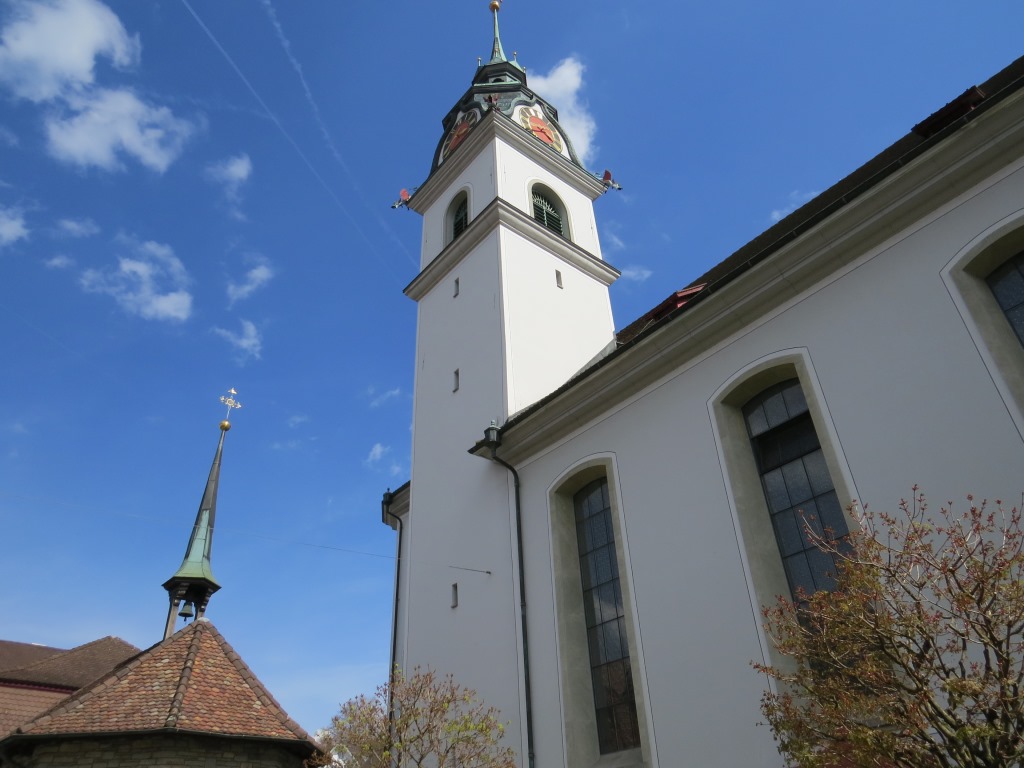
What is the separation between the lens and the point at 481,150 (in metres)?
20.0

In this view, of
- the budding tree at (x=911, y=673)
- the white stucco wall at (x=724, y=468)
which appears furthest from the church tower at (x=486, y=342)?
the budding tree at (x=911, y=673)

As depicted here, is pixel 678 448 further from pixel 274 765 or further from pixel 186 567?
pixel 186 567

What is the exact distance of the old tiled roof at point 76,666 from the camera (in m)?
19.7

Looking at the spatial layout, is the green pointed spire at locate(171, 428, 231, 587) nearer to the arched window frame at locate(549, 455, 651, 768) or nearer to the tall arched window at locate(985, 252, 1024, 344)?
the arched window frame at locate(549, 455, 651, 768)

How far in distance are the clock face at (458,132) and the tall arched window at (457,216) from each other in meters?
1.62

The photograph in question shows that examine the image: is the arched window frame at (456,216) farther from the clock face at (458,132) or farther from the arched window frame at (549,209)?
the arched window frame at (549,209)

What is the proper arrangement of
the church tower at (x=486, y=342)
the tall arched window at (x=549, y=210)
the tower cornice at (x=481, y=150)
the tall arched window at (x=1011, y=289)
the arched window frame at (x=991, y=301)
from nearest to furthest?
the arched window frame at (x=991, y=301) → the tall arched window at (x=1011, y=289) → the church tower at (x=486, y=342) → the tall arched window at (x=549, y=210) → the tower cornice at (x=481, y=150)

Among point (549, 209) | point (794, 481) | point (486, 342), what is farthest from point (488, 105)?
point (794, 481)

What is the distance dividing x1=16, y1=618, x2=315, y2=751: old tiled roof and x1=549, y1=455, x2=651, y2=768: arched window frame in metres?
4.35

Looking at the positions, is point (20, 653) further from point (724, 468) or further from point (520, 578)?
point (724, 468)

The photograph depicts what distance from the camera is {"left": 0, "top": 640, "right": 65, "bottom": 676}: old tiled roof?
74.7 feet

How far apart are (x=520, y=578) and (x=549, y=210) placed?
11538mm

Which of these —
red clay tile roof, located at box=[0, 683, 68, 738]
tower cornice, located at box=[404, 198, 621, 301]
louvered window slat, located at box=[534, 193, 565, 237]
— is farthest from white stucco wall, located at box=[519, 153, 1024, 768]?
red clay tile roof, located at box=[0, 683, 68, 738]

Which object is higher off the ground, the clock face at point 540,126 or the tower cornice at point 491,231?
the clock face at point 540,126
